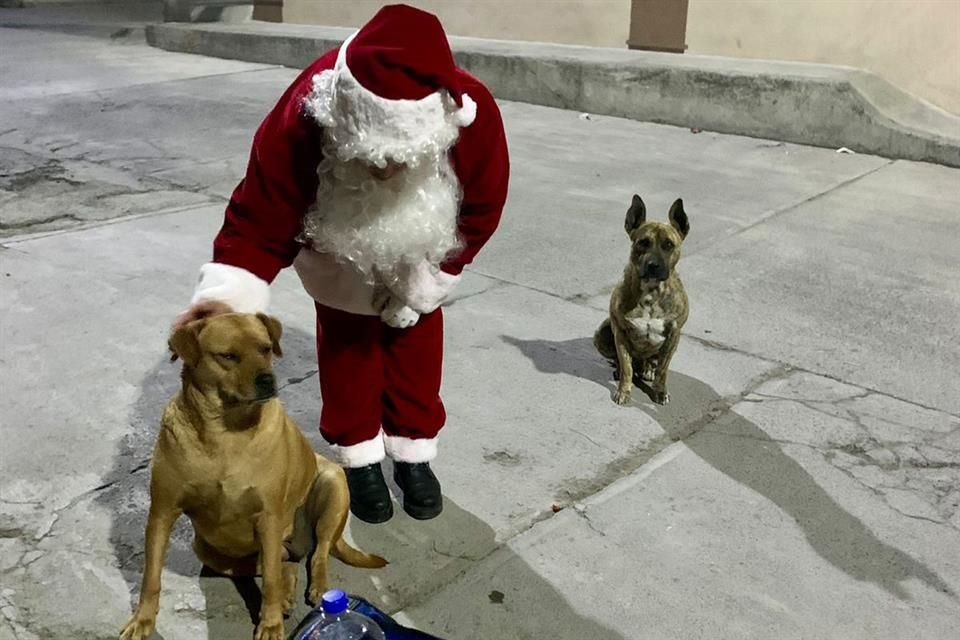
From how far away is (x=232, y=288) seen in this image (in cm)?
227

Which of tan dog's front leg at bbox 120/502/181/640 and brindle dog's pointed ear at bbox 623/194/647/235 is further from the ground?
brindle dog's pointed ear at bbox 623/194/647/235

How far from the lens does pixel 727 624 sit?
239 cm

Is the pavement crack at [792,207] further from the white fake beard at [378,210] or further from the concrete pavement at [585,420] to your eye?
the white fake beard at [378,210]

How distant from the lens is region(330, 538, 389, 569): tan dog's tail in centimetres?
246

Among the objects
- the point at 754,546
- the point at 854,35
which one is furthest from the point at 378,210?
the point at 854,35

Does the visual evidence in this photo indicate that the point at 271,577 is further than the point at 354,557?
No

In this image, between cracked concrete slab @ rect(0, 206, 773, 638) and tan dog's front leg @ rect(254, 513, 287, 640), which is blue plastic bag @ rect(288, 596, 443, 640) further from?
cracked concrete slab @ rect(0, 206, 773, 638)

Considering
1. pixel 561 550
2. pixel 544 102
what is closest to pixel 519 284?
pixel 561 550

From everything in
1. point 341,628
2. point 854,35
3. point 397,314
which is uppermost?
point 854,35

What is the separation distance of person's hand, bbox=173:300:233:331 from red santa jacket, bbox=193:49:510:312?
18 mm

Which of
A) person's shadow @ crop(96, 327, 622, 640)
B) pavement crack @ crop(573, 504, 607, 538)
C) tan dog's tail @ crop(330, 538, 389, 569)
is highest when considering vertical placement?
tan dog's tail @ crop(330, 538, 389, 569)

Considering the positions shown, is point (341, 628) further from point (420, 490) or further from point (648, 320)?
point (648, 320)

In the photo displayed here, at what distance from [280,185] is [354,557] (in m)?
0.93

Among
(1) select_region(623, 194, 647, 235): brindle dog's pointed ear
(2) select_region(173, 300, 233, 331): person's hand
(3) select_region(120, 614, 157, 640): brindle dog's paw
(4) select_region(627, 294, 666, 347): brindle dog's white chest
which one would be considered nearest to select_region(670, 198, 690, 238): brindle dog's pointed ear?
(1) select_region(623, 194, 647, 235): brindle dog's pointed ear
